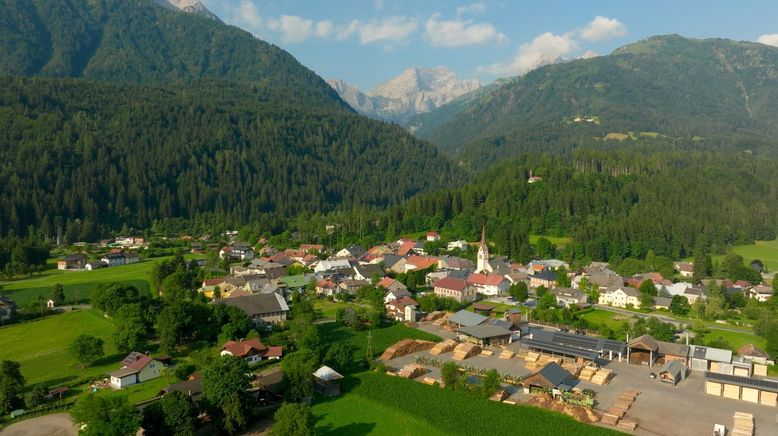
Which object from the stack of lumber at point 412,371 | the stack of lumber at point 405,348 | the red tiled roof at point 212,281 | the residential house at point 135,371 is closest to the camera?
the residential house at point 135,371

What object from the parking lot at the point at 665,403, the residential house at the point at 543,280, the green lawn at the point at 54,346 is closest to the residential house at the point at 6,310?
the green lawn at the point at 54,346

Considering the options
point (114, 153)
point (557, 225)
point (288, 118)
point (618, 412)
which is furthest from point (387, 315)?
point (288, 118)

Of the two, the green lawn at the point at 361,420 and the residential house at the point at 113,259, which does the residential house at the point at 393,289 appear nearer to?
the green lawn at the point at 361,420

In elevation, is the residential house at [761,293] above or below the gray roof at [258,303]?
below

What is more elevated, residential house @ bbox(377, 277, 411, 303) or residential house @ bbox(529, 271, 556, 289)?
residential house @ bbox(377, 277, 411, 303)

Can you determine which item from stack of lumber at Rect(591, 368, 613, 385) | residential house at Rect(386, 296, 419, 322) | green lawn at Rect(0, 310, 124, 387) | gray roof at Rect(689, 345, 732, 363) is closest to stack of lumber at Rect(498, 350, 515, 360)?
stack of lumber at Rect(591, 368, 613, 385)

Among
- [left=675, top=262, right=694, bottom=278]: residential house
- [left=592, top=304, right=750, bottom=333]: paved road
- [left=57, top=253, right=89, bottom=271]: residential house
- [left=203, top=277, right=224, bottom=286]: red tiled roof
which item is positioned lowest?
[left=592, top=304, right=750, bottom=333]: paved road

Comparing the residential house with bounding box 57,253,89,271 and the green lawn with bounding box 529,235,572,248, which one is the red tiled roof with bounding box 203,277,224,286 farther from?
the green lawn with bounding box 529,235,572,248
